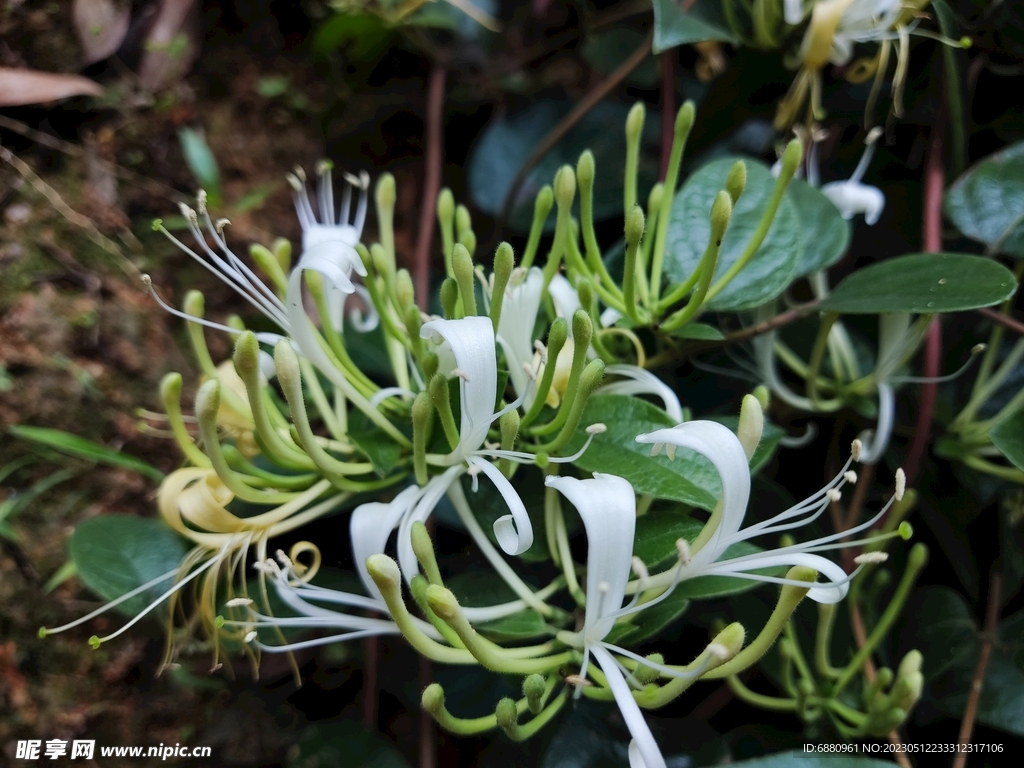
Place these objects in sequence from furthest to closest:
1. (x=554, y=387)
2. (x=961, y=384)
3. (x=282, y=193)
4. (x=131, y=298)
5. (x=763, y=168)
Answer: (x=282, y=193) < (x=131, y=298) < (x=961, y=384) < (x=763, y=168) < (x=554, y=387)

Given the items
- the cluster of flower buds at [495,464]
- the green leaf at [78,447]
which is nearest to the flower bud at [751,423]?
the cluster of flower buds at [495,464]

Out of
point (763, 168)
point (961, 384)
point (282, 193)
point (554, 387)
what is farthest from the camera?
point (282, 193)

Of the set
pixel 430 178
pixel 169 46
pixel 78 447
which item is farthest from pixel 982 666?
pixel 169 46

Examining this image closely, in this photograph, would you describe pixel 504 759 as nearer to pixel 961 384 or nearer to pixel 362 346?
pixel 362 346

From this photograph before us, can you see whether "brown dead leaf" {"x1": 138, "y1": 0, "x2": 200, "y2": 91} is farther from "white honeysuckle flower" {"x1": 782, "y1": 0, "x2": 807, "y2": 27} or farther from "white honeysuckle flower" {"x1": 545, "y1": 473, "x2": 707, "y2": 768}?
"white honeysuckle flower" {"x1": 545, "y1": 473, "x2": 707, "y2": 768}

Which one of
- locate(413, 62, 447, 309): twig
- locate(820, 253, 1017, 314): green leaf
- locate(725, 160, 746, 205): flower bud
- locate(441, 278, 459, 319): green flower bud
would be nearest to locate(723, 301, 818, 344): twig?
locate(820, 253, 1017, 314): green leaf

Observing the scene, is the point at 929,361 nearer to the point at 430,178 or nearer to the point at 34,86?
the point at 430,178

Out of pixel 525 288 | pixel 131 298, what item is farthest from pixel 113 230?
pixel 525 288
